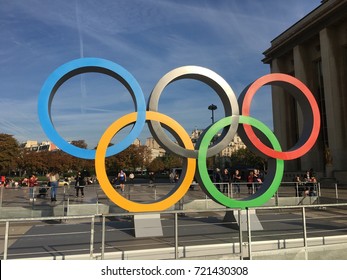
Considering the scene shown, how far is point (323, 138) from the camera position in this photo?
39250 millimetres

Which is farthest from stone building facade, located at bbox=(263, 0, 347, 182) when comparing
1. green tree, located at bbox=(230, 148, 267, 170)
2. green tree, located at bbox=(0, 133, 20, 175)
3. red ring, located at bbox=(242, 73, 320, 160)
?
green tree, located at bbox=(0, 133, 20, 175)

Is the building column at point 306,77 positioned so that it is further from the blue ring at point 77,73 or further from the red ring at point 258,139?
the blue ring at point 77,73

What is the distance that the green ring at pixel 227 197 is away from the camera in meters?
10.5

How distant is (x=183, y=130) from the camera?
35.4 feet

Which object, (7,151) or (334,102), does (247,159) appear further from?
(7,151)

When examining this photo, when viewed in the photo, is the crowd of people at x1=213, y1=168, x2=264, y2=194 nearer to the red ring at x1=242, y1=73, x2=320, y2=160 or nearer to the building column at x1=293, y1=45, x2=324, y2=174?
the red ring at x1=242, y1=73, x2=320, y2=160

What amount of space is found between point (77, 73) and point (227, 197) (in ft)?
21.0

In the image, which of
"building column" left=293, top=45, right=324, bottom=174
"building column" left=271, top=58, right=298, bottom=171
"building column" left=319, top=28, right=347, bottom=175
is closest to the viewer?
Result: "building column" left=319, top=28, right=347, bottom=175

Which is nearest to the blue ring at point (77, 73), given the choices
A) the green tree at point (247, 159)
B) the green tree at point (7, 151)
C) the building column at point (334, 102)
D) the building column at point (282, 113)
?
the building column at point (334, 102)

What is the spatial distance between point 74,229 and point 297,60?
38.1 meters

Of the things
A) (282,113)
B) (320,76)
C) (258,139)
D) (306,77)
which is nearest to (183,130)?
(258,139)

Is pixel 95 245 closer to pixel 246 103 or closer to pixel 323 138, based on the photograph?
pixel 246 103

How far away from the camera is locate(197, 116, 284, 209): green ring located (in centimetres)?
1050
